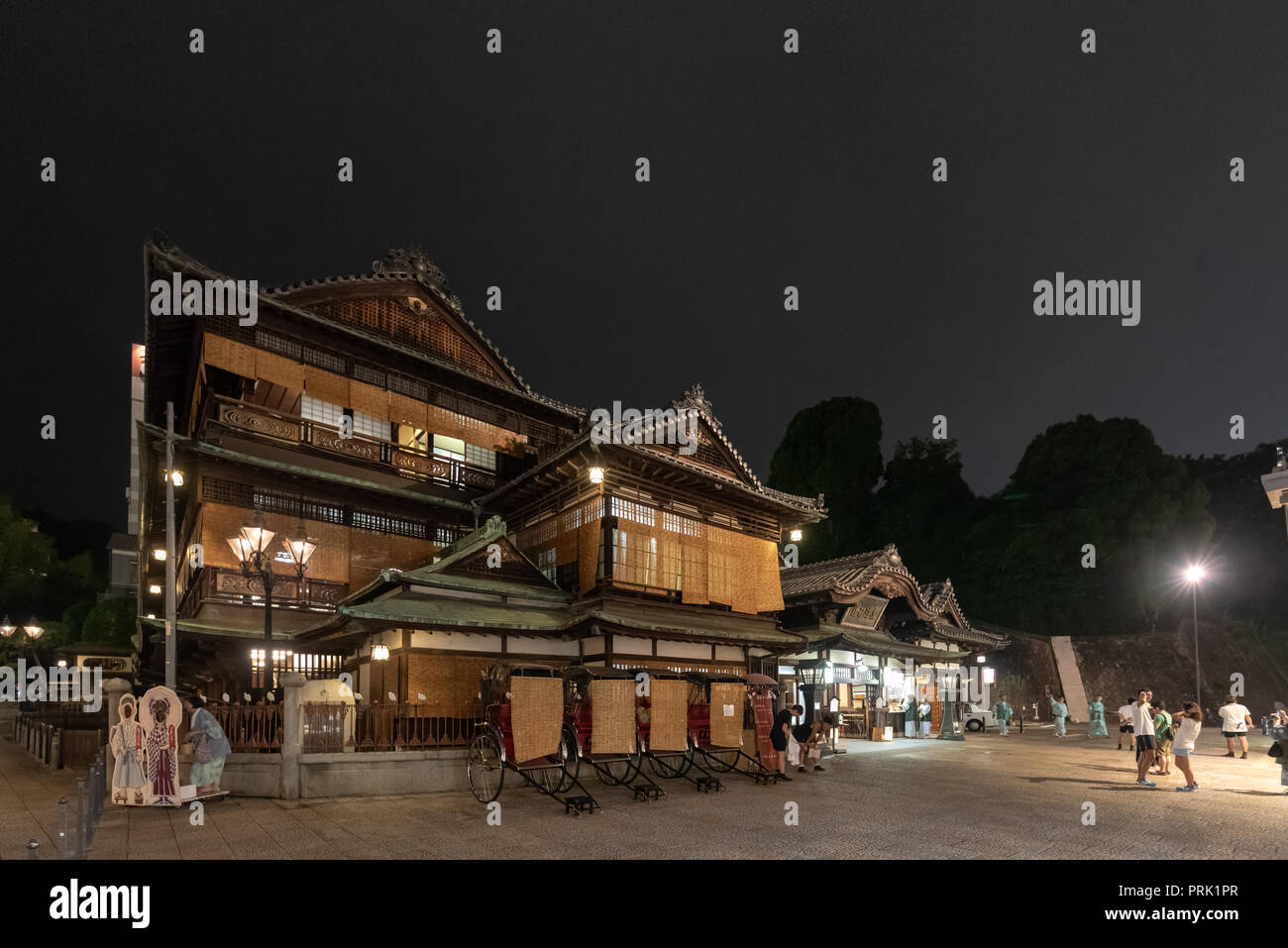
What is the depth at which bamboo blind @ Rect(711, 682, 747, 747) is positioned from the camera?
17.2 m

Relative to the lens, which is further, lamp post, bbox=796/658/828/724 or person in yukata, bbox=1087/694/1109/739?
person in yukata, bbox=1087/694/1109/739

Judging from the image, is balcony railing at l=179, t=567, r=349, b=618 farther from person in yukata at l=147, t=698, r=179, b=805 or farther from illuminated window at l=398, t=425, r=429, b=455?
person in yukata at l=147, t=698, r=179, b=805

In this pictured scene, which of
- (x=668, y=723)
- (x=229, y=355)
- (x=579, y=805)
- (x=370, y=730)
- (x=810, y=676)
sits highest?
(x=229, y=355)

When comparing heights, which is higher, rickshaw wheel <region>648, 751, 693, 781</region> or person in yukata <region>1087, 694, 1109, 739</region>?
rickshaw wheel <region>648, 751, 693, 781</region>

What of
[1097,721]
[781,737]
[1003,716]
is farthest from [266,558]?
[1097,721]

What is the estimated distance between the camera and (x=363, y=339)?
24938 millimetres

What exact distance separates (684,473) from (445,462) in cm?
903

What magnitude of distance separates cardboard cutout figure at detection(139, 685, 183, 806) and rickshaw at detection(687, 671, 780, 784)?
32.9ft

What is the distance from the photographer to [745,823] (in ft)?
39.6

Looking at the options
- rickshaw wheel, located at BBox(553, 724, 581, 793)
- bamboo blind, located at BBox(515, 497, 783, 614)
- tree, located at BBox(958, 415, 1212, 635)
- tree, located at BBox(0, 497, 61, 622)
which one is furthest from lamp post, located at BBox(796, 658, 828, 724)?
tree, located at BBox(0, 497, 61, 622)

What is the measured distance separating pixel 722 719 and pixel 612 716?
339 cm

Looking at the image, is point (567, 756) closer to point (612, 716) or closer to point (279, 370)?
point (612, 716)

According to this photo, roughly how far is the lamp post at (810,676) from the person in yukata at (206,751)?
2125 centimetres

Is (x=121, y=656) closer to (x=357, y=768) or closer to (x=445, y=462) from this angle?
(x=445, y=462)
